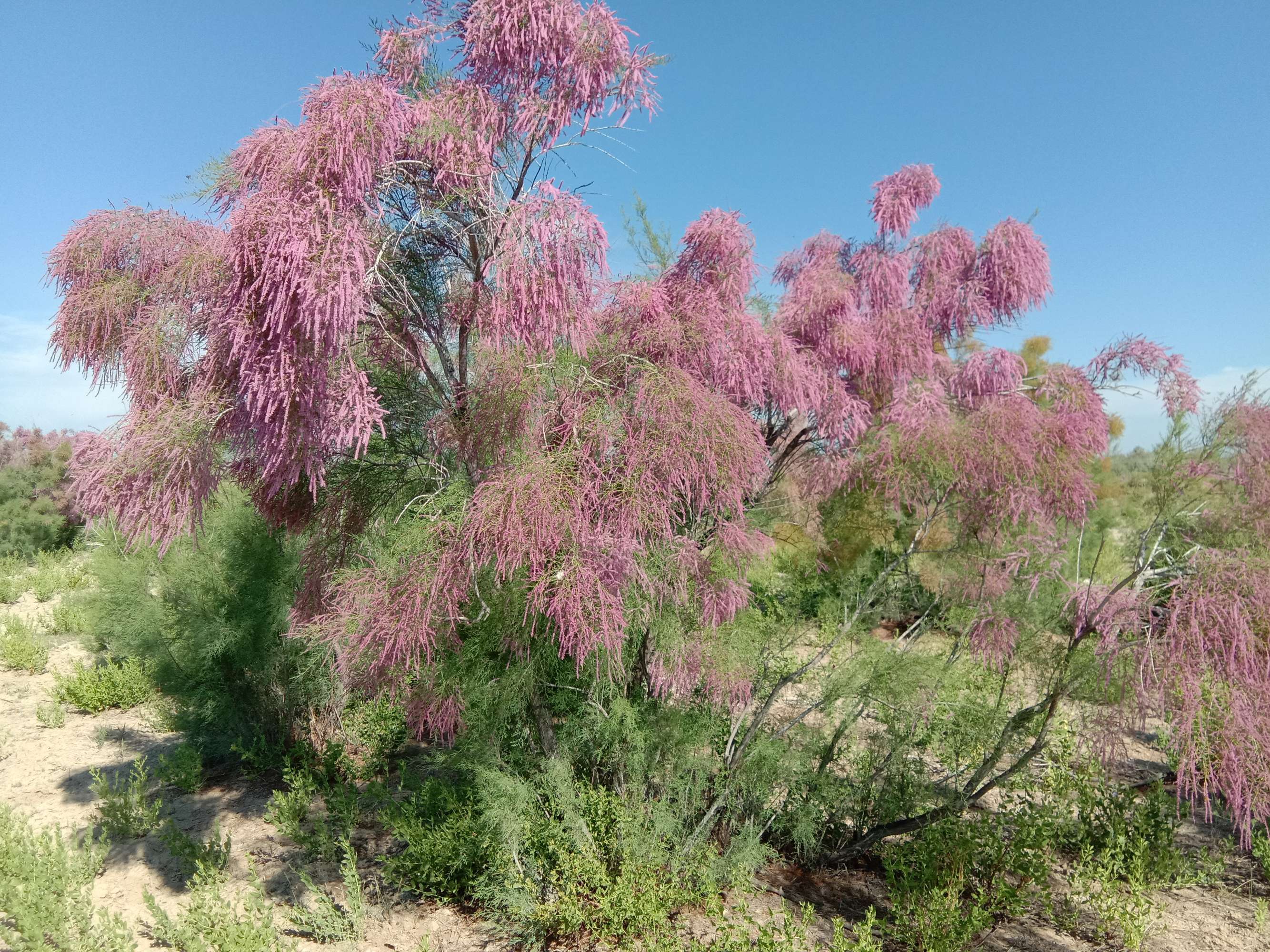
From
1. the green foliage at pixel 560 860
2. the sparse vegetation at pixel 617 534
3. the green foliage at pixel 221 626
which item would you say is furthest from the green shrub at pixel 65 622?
the green foliage at pixel 560 860

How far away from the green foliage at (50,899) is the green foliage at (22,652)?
528cm

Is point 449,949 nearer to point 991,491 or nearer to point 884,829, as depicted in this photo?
point 884,829

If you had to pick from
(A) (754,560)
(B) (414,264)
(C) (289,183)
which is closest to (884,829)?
(A) (754,560)

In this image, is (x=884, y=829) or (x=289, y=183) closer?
(x=289, y=183)

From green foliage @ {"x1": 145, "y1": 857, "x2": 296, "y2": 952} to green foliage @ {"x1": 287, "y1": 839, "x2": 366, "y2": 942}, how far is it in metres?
0.12

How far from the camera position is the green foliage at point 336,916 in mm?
3850

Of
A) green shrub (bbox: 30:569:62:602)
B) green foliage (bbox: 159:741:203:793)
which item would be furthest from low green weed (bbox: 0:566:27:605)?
green foliage (bbox: 159:741:203:793)

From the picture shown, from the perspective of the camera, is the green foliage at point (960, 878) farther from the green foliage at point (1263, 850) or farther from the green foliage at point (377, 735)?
the green foliage at point (377, 735)

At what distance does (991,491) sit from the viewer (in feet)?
13.7

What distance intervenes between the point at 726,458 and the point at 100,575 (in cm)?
587

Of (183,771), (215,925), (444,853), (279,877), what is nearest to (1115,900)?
(444,853)

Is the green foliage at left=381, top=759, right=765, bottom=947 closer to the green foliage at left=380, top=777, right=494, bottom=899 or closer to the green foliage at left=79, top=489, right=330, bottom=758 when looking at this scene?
the green foliage at left=380, top=777, right=494, bottom=899

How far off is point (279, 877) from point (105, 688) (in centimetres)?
451

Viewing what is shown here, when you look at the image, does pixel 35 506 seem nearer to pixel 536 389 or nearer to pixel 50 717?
pixel 50 717
